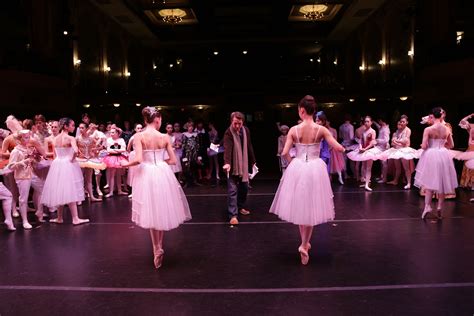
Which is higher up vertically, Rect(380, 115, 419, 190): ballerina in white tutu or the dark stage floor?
Result: Rect(380, 115, 419, 190): ballerina in white tutu

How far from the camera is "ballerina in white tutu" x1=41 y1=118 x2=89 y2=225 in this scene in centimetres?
633

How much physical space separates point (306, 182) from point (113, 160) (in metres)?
5.70

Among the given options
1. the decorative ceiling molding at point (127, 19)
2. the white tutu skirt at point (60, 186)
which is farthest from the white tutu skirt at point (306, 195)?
the decorative ceiling molding at point (127, 19)

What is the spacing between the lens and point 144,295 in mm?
3646

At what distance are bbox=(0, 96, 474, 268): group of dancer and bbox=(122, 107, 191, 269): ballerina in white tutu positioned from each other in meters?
0.01

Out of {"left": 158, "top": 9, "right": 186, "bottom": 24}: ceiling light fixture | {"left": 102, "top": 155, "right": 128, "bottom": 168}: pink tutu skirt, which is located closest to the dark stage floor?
{"left": 102, "top": 155, "right": 128, "bottom": 168}: pink tutu skirt

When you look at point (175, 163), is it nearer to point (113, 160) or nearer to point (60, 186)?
point (60, 186)

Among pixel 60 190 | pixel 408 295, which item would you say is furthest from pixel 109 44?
pixel 408 295

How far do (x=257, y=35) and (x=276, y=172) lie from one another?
391 inches

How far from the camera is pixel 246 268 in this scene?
4.35 meters

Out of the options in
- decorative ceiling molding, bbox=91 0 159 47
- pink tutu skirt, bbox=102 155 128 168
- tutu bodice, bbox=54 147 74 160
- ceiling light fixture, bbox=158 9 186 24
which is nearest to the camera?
tutu bodice, bbox=54 147 74 160

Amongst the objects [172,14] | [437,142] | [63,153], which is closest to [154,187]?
[63,153]

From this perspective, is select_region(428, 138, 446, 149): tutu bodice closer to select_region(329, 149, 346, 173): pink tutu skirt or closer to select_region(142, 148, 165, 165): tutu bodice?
select_region(329, 149, 346, 173): pink tutu skirt

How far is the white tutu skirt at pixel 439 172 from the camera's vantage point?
623 cm
